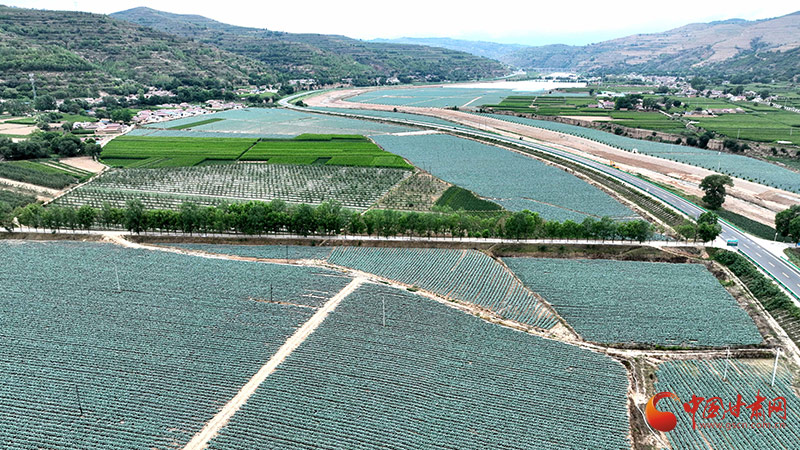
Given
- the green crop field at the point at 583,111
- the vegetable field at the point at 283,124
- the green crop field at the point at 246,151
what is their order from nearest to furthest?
the green crop field at the point at 246,151
the vegetable field at the point at 283,124
the green crop field at the point at 583,111

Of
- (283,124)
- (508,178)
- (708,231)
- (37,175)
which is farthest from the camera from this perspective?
(283,124)

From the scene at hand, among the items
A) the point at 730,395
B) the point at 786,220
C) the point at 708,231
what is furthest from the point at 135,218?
the point at 786,220

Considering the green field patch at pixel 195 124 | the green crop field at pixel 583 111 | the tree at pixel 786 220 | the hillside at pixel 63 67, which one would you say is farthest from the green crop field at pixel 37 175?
the green crop field at pixel 583 111

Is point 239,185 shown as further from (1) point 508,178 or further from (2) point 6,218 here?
(1) point 508,178

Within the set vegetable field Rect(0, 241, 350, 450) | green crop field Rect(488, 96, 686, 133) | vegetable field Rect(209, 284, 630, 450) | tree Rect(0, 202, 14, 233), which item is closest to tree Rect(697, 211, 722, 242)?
vegetable field Rect(209, 284, 630, 450)

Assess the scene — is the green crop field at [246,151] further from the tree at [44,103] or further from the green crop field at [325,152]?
the tree at [44,103]

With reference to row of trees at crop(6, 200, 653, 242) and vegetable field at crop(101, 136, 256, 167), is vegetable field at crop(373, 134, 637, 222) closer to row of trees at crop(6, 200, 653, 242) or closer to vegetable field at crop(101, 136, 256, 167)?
row of trees at crop(6, 200, 653, 242)

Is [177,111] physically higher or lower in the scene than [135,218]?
higher
